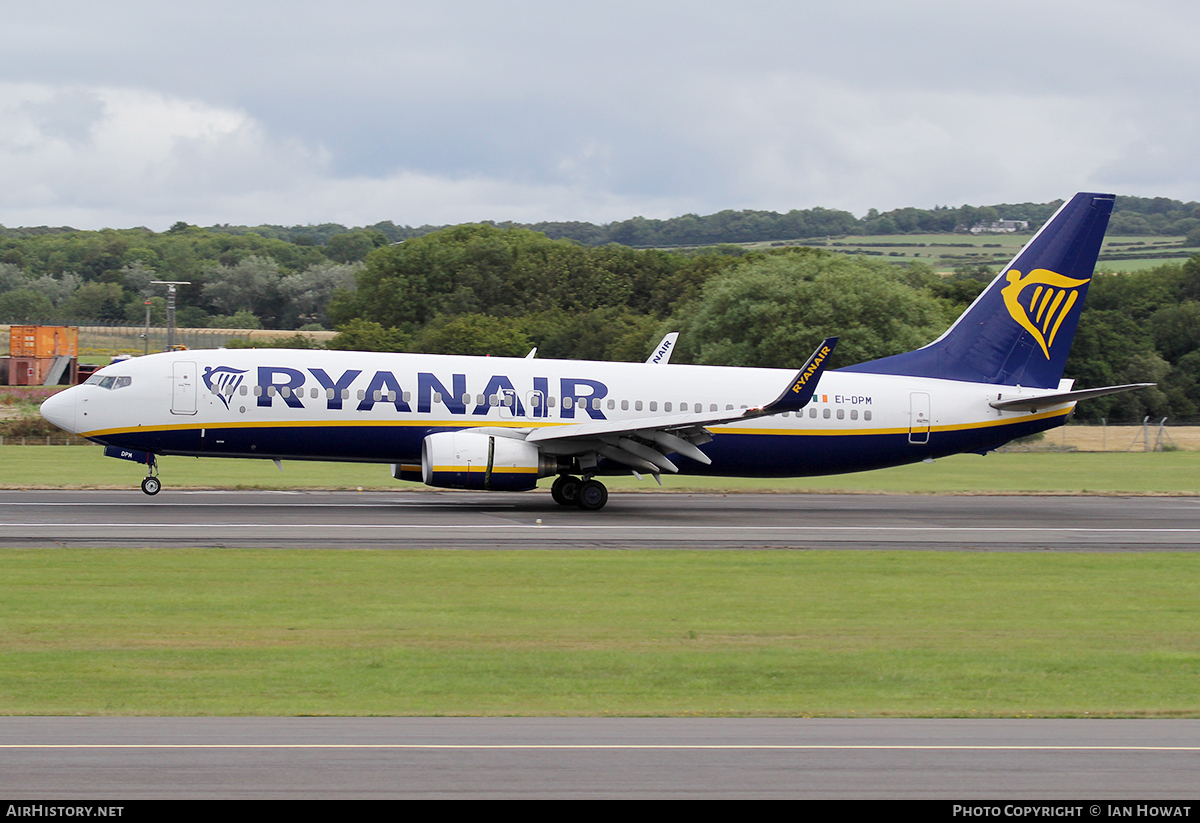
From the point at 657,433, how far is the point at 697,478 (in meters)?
14.2

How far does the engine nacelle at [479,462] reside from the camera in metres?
30.2

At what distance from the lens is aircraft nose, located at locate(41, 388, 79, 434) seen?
31.4m

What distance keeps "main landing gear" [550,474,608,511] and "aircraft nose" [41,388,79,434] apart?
12641 mm

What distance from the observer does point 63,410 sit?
3141cm

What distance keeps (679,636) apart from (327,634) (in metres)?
4.72

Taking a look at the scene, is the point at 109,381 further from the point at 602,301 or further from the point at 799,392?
the point at 602,301

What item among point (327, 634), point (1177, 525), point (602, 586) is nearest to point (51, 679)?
Result: point (327, 634)

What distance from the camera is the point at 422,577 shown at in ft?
68.0

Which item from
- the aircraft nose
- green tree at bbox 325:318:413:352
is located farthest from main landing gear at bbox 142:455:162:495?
green tree at bbox 325:318:413:352

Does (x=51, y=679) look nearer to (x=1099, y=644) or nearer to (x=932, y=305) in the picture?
(x=1099, y=644)

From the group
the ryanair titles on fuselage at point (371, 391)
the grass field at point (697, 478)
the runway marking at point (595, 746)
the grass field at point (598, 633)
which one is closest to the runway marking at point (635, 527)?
the grass field at point (598, 633)

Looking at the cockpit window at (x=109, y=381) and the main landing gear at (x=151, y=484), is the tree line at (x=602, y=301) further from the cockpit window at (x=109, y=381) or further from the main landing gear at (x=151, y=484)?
the cockpit window at (x=109, y=381)

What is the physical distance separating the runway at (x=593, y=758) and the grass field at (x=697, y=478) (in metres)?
27.6

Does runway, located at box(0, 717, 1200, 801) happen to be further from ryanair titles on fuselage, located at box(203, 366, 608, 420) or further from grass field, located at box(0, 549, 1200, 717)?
ryanair titles on fuselage, located at box(203, 366, 608, 420)
